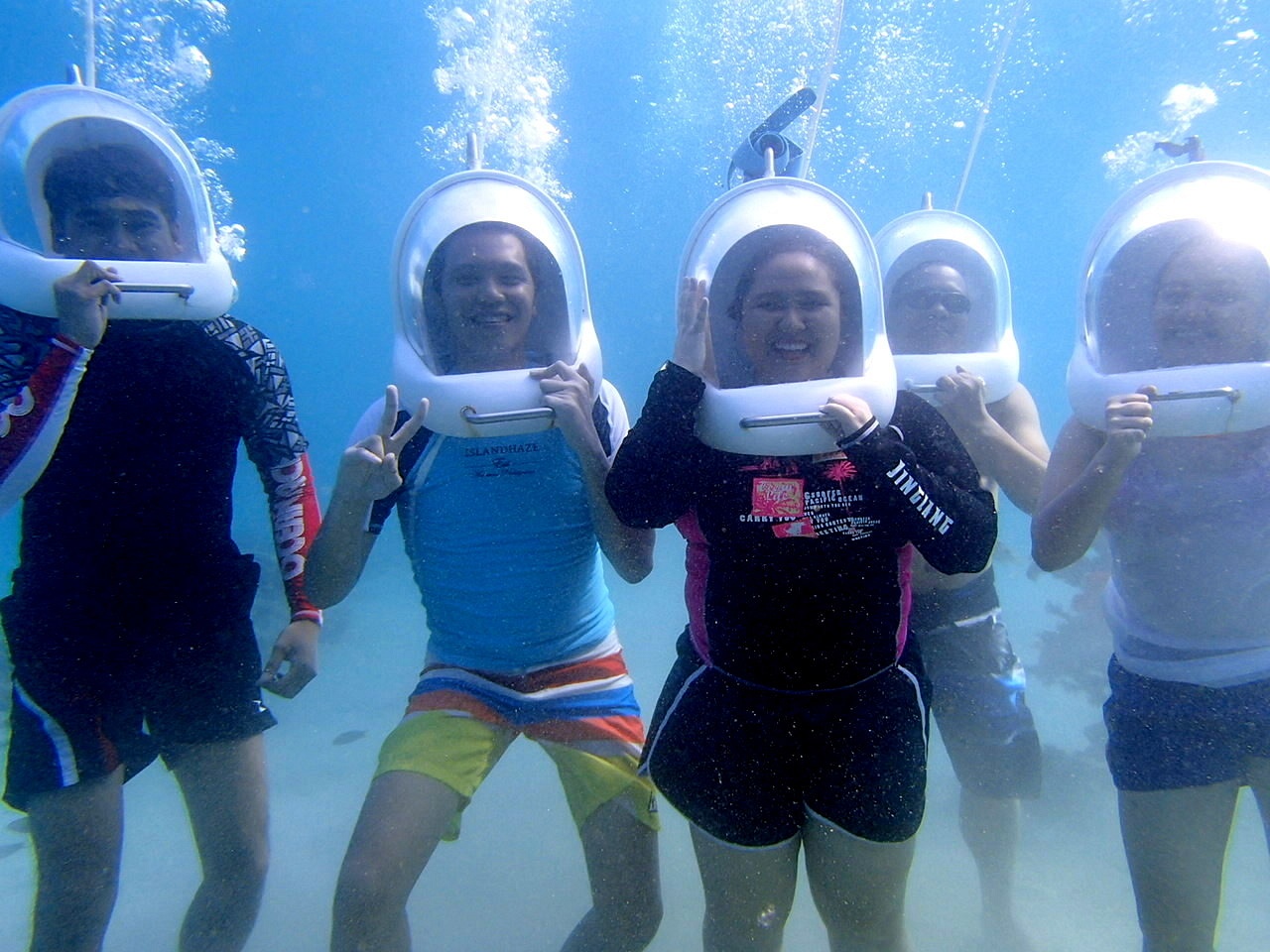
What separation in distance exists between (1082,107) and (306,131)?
3495 centimetres

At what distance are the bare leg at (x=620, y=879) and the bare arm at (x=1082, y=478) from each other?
1904 millimetres

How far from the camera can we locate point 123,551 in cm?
262

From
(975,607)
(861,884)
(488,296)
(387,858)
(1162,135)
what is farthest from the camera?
(1162,135)

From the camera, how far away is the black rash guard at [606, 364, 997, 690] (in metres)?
2.22

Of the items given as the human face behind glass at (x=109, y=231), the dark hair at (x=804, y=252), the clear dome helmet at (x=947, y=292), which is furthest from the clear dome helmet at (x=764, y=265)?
the human face behind glass at (x=109, y=231)

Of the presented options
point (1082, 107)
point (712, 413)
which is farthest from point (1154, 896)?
point (1082, 107)

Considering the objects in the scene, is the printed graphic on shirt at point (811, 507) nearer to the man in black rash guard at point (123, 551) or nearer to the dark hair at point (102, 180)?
the man in black rash guard at point (123, 551)

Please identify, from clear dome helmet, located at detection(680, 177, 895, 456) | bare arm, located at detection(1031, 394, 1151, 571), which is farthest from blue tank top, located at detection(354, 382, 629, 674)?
bare arm, located at detection(1031, 394, 1151, 571)

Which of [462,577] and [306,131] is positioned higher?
[306,131]

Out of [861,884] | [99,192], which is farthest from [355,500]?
[861,884]

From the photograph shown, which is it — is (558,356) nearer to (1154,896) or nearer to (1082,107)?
(1154,896)

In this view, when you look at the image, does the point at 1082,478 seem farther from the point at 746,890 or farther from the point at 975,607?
the point at 746,890

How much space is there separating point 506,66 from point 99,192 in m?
23.6

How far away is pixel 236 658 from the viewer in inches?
114
